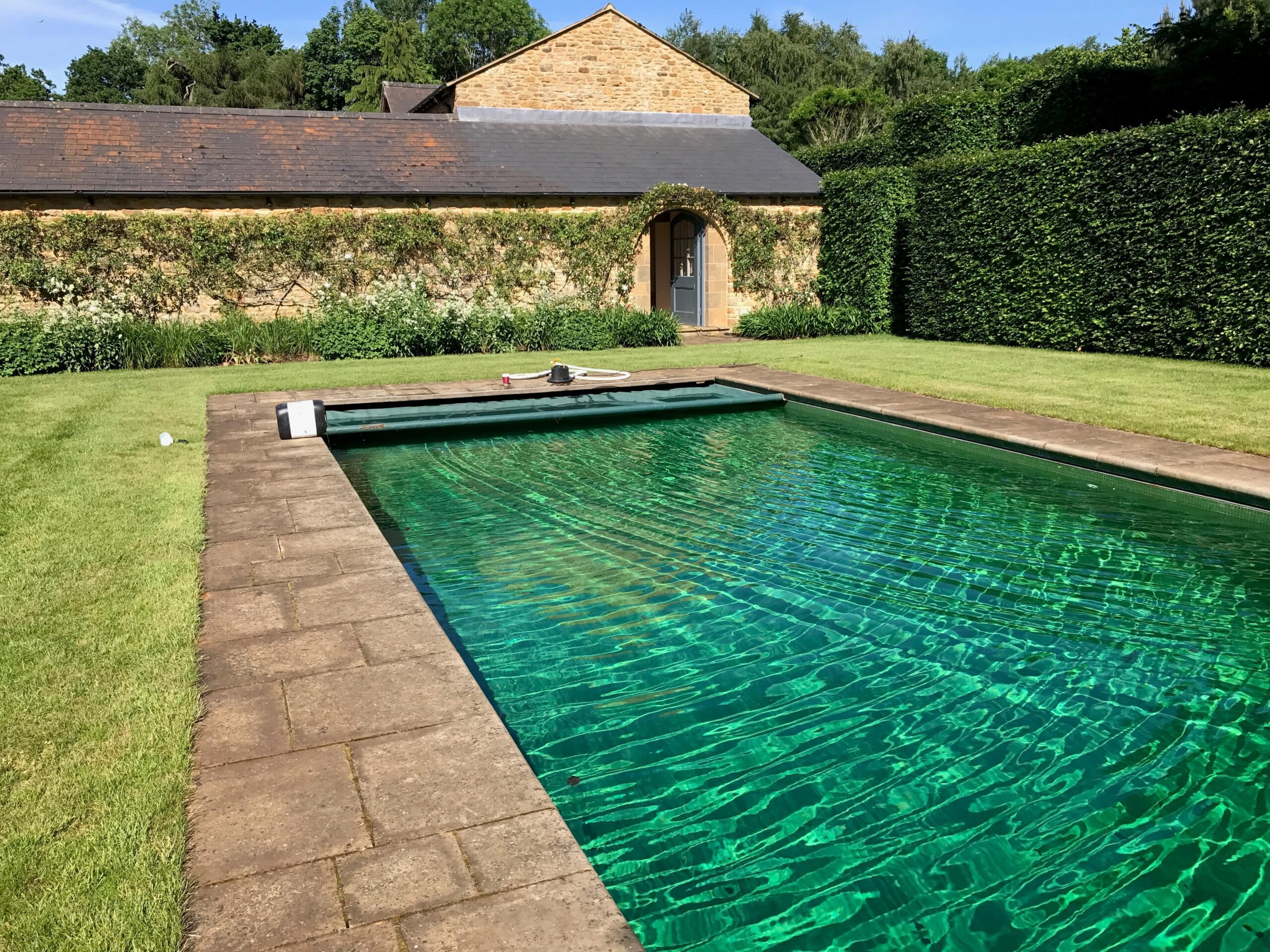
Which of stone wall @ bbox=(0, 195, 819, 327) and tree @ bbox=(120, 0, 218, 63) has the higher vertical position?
tree @ bbox=(120, 0, 218, 63)

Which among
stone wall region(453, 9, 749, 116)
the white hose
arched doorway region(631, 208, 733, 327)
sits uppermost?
stone wall region(453, 9, 749, 116)

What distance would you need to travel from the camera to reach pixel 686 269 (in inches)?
807

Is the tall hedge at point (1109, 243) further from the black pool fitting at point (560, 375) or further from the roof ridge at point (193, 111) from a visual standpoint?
the roof ridge at point (193, 111)

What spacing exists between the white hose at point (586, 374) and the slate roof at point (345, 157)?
264 inches

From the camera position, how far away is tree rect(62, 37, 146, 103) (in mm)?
64250

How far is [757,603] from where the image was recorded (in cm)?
470

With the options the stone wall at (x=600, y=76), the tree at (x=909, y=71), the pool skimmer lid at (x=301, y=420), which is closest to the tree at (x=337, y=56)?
the tree at (x=909, y=71)

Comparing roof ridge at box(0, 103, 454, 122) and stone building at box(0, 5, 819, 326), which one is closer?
stone building at box(0, 5, 819, 326)

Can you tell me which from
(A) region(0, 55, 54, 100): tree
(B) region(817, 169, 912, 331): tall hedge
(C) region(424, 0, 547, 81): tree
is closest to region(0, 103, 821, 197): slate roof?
(B) region(817, 169, 912, 331): tall hedge

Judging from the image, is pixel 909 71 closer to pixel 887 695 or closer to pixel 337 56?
pixel 337 56

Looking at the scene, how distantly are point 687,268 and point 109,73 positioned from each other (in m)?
64.2

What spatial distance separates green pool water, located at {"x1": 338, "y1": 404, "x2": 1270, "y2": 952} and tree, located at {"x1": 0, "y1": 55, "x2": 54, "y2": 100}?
6259 centimetres

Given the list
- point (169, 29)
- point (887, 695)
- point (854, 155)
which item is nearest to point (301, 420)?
point (887, 695)

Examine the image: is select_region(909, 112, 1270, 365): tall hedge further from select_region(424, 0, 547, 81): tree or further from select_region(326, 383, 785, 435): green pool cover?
select_region(424, 0, 547, 81): tree
